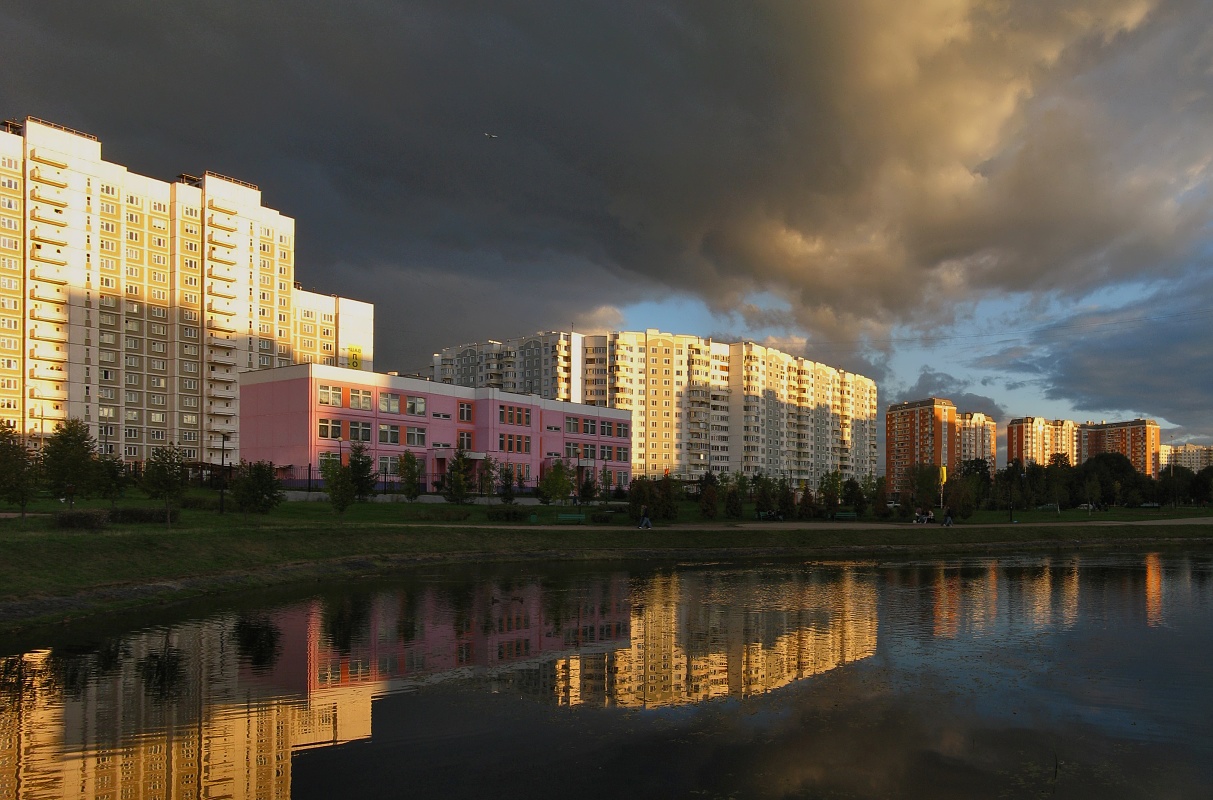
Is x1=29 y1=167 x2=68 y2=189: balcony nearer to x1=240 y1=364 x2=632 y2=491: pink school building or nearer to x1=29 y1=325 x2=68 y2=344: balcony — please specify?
x1=29 y1=325 x2=68 y2=344: balcony

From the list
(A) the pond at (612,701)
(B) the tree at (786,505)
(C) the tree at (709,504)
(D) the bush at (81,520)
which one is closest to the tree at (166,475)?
(D) the bush at (81,520)

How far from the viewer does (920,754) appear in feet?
44.5

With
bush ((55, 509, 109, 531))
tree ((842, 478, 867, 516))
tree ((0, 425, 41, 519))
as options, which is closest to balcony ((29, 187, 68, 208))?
tree ((0, 425, 41, 519))

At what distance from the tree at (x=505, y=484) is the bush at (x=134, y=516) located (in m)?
37.5

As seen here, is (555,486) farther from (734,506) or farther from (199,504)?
(199,504)

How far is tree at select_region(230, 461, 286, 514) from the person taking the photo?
4728 cm

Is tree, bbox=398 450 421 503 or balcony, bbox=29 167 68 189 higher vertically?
balcony, bbox=29 167 68 189

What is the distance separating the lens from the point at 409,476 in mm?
73562

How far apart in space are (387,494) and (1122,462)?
132956mm

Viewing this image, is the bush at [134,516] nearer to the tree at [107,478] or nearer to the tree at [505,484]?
the tree at [107,478]

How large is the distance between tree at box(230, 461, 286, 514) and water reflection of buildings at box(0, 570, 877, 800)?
18.6 meters

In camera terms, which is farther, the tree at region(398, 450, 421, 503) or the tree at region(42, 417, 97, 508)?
the tree at region(398, 450, 421, 503)

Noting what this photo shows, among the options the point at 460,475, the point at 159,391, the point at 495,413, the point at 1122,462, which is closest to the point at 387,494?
the point at 460,475

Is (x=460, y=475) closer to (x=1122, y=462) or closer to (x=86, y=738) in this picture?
(x=86, y=738)
